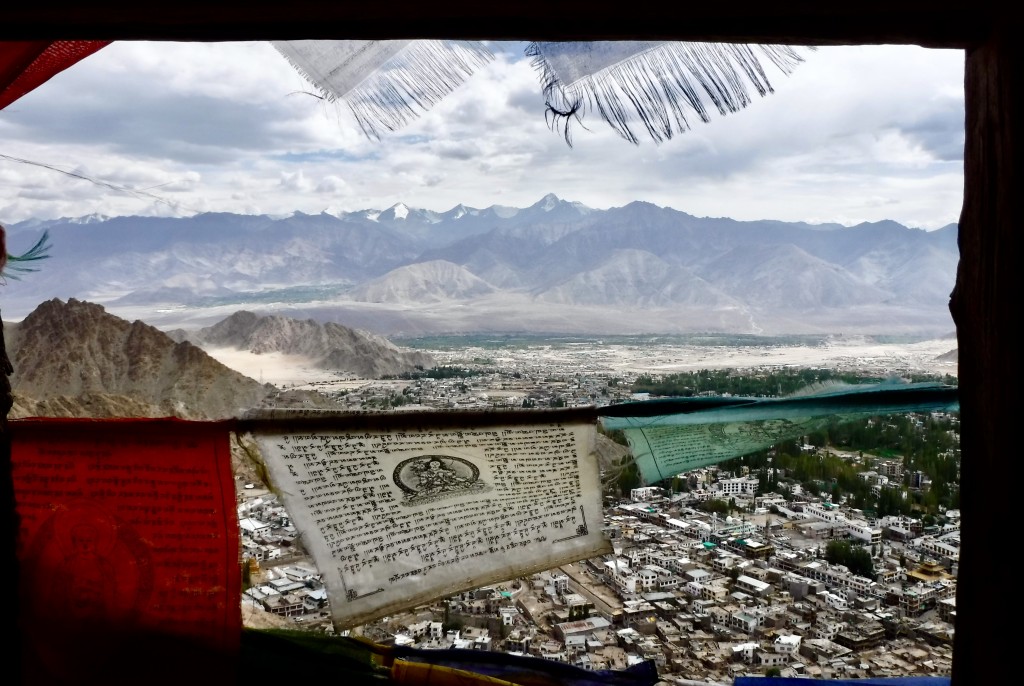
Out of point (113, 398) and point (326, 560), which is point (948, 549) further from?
point (113, 398)

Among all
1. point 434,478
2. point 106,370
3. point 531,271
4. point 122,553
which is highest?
point 531,271

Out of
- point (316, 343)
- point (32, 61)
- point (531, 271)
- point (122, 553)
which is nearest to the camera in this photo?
point (32, 61)

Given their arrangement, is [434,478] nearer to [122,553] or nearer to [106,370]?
[122,553]

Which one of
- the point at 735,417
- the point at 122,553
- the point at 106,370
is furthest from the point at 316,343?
the point at 735,417

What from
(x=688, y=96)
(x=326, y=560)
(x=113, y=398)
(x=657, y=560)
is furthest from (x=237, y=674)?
(x=688, y=96)

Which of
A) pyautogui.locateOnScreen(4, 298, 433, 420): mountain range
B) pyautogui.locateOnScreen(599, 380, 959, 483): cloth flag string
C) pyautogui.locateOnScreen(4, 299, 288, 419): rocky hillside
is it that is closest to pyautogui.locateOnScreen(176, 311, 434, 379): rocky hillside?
pyautogui.locateOnScreen(4, 298, 433, 420): mountain range
